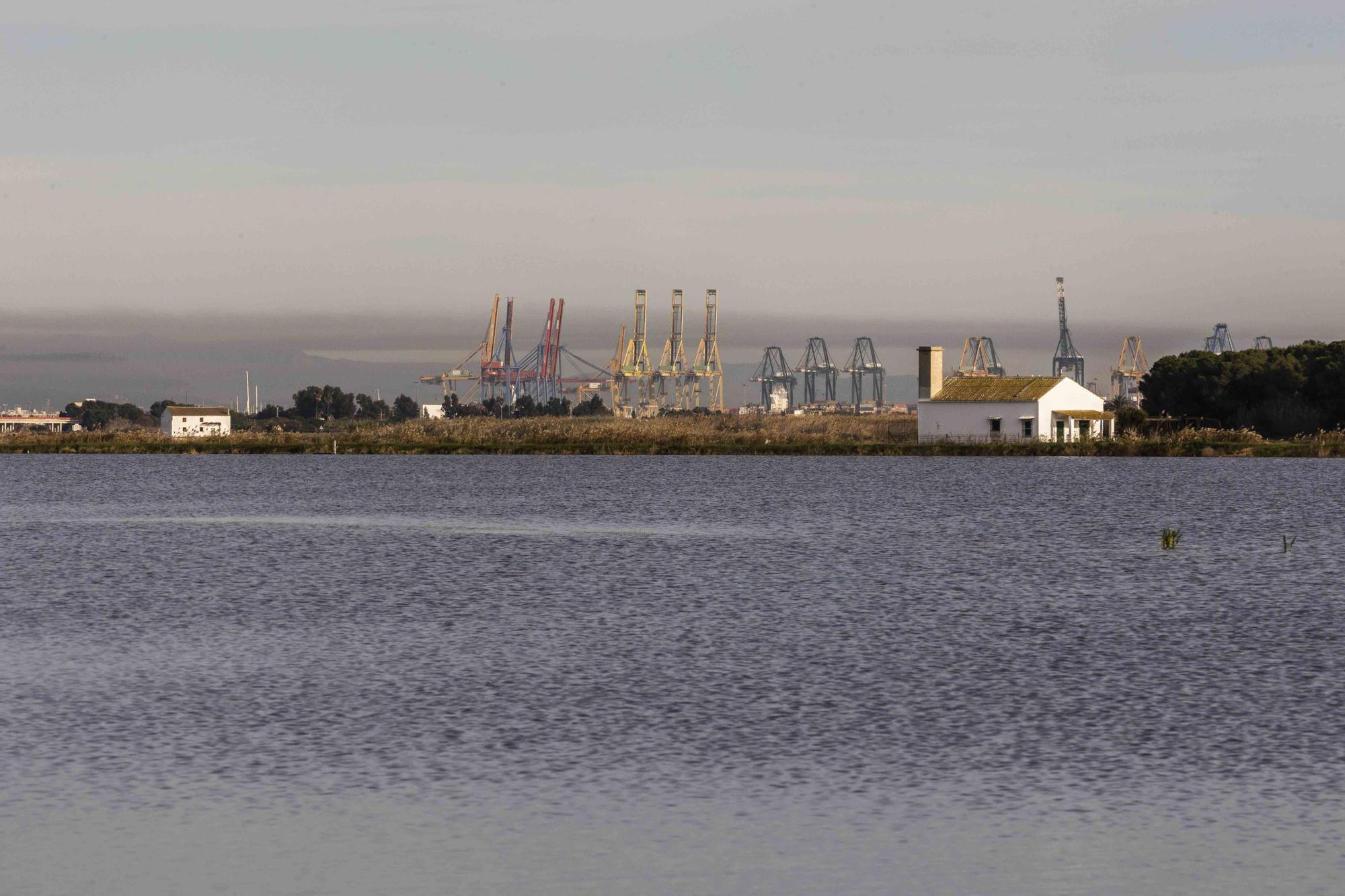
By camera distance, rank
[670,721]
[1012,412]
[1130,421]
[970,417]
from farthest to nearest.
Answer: [1130,421]
[970,417]
[1012,412]
[670,721]

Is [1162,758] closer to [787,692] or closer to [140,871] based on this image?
[787,692]

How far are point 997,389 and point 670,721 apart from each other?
4541 inches

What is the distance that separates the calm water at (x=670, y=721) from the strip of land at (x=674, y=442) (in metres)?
79.9

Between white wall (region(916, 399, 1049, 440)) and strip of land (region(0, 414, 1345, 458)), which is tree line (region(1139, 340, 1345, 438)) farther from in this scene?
white wall (region(916, 399, 1049, 440))

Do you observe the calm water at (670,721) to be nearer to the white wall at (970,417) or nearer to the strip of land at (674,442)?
the white wall at (970,417)

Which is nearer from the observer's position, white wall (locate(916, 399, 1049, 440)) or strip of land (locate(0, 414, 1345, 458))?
strip of land (locate(0, 414, 1345, 458))

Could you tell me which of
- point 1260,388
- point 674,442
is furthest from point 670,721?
point 674,442

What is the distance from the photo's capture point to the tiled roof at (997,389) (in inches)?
5054

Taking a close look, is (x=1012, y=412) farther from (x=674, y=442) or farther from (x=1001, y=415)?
(x=674, y=442)

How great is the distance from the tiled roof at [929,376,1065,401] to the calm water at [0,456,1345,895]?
80.0 meters

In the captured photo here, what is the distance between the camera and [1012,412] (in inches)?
5054

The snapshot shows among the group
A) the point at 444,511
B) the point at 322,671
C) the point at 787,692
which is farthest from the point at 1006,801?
the point at 444,511

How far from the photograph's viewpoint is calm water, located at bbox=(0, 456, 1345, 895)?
12.4m

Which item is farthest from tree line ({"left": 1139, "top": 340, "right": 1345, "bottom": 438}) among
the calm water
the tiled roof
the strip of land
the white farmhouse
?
the calm water
